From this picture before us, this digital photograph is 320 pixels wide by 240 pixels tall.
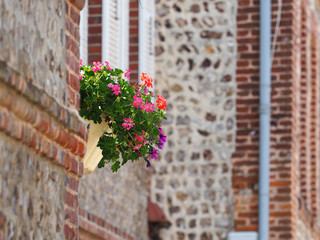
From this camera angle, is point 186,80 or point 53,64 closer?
point 53,64

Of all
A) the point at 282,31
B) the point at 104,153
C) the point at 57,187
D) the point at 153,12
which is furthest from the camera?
the point at 282,31

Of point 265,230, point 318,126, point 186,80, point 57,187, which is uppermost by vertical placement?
point 318,126

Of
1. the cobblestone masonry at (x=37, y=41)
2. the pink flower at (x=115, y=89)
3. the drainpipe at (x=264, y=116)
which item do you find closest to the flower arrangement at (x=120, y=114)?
the pink flower at (x=115, y=89)

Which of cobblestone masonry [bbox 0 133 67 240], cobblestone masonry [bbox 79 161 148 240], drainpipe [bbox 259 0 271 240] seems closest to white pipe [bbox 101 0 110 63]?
cobblestone masonry [bbox 79 161 148 240]

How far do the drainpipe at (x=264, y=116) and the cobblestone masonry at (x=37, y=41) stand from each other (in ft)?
23.0

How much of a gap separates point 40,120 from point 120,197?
618cm

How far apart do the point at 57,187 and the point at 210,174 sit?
747cm

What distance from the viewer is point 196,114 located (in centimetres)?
1292

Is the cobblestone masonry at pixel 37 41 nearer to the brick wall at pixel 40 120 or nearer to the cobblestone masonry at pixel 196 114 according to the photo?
the brick wall at pixel 40 120

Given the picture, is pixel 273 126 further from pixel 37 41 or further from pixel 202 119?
pixel 37 41

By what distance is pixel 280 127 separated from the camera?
1279 centimetres

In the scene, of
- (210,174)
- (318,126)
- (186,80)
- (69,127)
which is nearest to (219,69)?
(186,80)

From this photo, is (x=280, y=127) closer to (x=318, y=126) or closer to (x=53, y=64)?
(x=318, y=126)

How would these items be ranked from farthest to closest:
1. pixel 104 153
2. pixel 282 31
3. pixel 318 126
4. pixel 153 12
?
pixel 318 126
pixel 282 31
pixel 153 12
pixel 104 153
